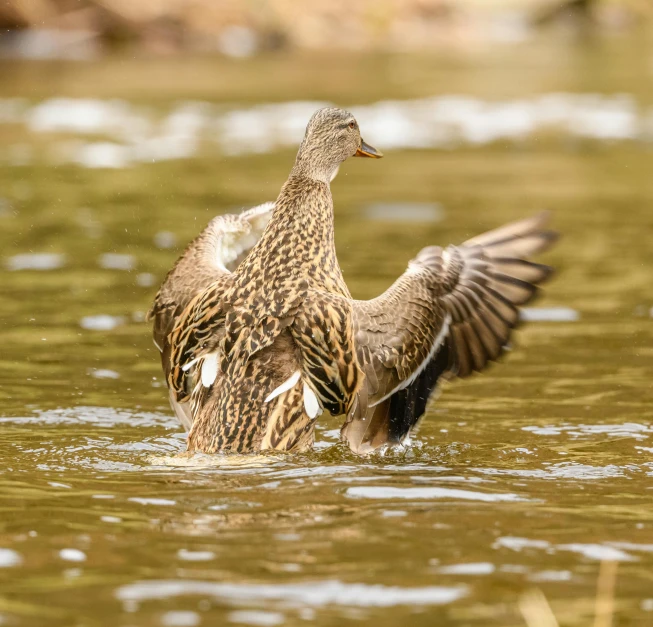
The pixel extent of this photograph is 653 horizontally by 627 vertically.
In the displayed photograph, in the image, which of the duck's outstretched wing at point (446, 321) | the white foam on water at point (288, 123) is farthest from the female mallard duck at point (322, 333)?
the white foam on water at point (288, 123)

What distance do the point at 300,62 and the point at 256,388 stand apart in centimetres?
2755

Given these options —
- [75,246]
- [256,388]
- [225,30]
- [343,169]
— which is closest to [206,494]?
[256,388]

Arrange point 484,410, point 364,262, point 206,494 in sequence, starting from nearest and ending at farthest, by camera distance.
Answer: point 206,494, point 484,410, point 364,262

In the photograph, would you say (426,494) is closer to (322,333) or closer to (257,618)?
(322,333)

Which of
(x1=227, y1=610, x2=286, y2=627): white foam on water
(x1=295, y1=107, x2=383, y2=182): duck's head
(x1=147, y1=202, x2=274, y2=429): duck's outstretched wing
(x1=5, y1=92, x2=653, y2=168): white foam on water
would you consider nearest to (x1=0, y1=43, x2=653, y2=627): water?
(x1=227, y1=610, x2=286, y2=627): white foam on water

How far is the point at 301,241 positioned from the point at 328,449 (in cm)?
105

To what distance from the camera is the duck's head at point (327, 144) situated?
7.31 metres

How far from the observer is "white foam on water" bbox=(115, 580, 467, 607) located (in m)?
4.46

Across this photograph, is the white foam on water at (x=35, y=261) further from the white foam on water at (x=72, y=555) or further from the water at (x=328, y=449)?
the white foam on water at (x=72, y=555)

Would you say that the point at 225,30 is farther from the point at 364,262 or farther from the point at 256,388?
the point at 256,388

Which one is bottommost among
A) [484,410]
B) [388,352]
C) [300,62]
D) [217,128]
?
[484,410]

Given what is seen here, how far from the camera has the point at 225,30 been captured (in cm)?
3912

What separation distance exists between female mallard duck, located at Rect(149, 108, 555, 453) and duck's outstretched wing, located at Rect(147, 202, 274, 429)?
0.15 meters

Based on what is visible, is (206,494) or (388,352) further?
(388,352)
